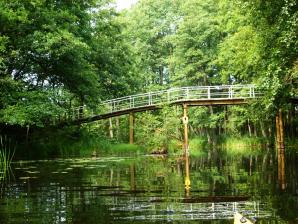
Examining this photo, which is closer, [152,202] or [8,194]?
[152,202]

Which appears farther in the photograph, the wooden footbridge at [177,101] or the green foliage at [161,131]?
the green foliage at [161,131]

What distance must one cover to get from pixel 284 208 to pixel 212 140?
4029cm

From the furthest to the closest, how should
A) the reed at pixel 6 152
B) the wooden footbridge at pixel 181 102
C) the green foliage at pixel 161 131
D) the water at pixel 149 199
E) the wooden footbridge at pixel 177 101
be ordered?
1. the green foliage at pixel 161 131
2. the wooden footbridge at pixel 177 101
3. the wooden footbridge at pixel 181 102
4. the reed at pixel 6 152
5. the water at pixel 149 199

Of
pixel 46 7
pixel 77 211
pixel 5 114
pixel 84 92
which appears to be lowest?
pixel 77 211

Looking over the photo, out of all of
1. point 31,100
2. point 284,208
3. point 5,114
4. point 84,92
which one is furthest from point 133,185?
point 84,92

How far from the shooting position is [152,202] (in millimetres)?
9555

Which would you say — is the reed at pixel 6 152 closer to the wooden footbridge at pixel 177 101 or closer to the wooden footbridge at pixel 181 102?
the wooden footbridge at pixel 181 102

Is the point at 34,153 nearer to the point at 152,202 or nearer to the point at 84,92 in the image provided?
the point at 84,92

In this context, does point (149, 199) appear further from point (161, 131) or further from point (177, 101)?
point (161, 131)

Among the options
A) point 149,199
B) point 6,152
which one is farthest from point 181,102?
point 149,199

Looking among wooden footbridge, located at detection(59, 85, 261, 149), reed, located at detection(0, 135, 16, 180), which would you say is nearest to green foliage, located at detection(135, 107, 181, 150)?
wooden footbridge, located at detection(59, 85, 261, 149)

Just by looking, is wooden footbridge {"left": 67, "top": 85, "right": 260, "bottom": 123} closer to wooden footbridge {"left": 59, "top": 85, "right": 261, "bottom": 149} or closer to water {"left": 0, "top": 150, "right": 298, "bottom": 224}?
wooden footbridge {"left": 59, "top": 85, "right": 261, "bottom": 149}

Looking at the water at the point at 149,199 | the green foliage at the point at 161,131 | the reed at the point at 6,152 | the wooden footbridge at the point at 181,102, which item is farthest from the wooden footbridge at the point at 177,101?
the water at the point at 149,199

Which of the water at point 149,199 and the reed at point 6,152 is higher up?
the reed at point 6,152
